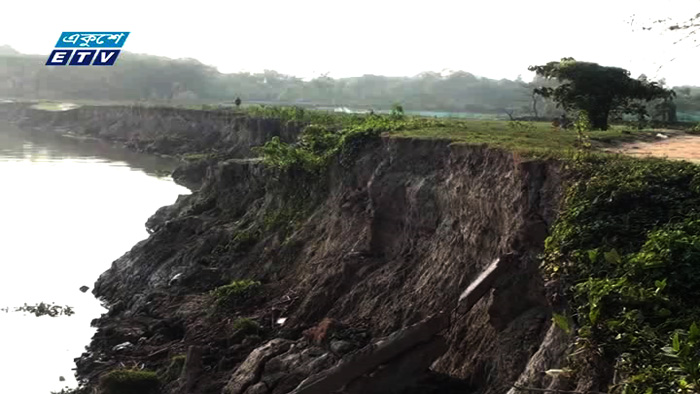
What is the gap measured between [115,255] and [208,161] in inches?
730

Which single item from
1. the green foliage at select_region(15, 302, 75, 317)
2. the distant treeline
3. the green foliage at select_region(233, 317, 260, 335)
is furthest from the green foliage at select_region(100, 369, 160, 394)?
the distant treeline

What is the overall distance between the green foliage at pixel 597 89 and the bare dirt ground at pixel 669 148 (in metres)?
4.28

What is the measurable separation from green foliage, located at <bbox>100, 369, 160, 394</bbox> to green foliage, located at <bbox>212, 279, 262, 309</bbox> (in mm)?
3485

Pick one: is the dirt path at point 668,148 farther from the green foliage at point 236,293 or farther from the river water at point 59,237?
the river water at point 59,237

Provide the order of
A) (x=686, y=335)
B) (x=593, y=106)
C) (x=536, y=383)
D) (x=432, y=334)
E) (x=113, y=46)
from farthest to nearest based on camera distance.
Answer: (x=113, y=46) → (x=593, y=106) → (x=432, y=334) → (x=536, y=383) → (x=686, y=335)

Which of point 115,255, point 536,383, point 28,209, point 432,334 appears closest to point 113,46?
point 115,255

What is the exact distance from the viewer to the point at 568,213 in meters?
10.8

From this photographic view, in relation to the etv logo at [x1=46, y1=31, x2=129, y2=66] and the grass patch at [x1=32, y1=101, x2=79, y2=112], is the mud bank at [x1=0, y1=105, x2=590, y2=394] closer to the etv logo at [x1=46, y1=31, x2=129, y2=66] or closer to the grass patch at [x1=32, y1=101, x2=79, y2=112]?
the etv logo at [x1=46, y1=31, x2=129, y2=66]

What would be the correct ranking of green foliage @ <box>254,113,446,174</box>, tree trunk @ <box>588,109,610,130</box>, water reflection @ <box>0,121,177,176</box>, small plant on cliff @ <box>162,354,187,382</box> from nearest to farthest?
small plant on cliff @ <box>162,354,187,382</box>
green foliage @ <box>254,113,446,174</box>
tree trunk @ <box>588,109,610,130</box>
water reflection @ <box>0,121,177,176</box>

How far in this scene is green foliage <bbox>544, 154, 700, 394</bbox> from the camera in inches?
283

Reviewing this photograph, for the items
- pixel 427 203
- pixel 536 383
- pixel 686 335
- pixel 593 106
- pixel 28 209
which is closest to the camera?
pixel 686 335

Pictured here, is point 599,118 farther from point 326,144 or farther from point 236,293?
point 236,293

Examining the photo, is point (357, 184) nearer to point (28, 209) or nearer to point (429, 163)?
point (429, 163)

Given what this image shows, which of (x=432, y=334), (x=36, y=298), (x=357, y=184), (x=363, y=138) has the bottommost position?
(x=36, y=298)
